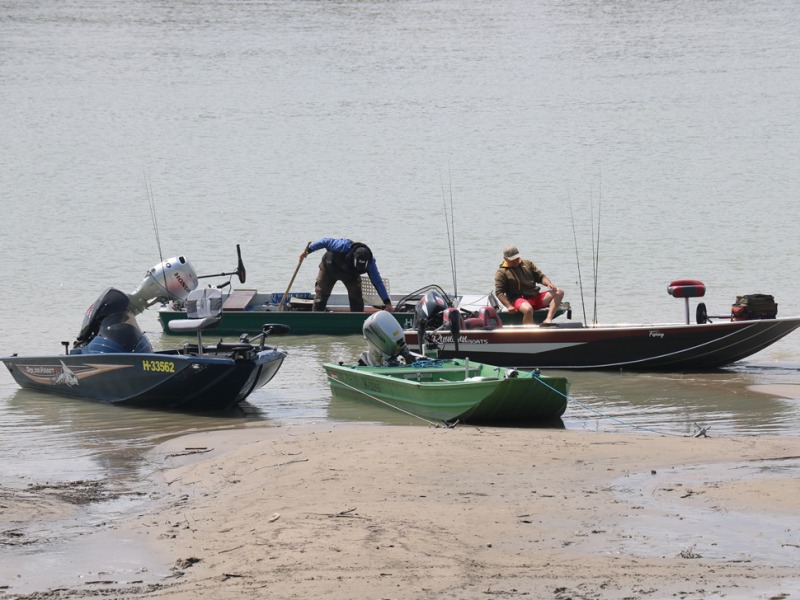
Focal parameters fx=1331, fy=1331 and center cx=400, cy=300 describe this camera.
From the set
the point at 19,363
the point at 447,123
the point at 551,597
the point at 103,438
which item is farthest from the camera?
the point at 447,123

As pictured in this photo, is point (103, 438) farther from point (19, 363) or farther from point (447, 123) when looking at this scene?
point (447, 123)

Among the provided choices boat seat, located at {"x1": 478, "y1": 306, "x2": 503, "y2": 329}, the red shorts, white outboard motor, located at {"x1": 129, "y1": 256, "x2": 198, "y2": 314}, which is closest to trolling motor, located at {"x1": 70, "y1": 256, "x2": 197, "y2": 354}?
white outboard motor, located at {"x1": 129, "y1": 256, "x2": 198, "y2": 314}

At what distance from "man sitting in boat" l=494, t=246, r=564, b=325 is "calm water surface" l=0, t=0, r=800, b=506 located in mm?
1475

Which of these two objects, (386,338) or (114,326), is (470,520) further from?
(114,326)

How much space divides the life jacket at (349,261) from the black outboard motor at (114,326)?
5.05 m

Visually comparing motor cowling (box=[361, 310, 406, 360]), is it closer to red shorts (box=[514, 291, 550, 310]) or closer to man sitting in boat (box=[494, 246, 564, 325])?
man sitting in boat (box=[494, 246, 564, 325])

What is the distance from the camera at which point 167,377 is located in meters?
13.3

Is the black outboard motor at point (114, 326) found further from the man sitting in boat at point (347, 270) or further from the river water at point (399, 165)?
the man sitting in boat at point (347, 270)

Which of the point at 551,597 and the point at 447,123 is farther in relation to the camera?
the point at 447,123

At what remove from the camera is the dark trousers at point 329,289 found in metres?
19.2

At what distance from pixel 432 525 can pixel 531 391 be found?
408 cm

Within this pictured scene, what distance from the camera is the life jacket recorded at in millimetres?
18797

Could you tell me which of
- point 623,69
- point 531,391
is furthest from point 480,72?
point 531,391

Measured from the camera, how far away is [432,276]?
2548cm
